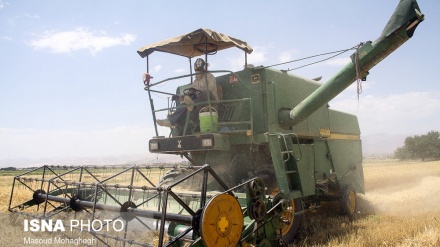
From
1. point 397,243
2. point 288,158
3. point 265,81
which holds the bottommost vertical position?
point 397,243

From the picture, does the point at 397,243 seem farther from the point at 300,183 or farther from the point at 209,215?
the point at 209,215

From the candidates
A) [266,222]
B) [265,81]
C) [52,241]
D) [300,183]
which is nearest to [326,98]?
[265,81]

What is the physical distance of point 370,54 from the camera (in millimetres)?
5289

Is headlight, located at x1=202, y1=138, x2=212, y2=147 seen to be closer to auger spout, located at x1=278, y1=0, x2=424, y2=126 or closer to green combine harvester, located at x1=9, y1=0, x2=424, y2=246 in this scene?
green combine harvester, located at x1=9, y1=0, x2=424, y2=246

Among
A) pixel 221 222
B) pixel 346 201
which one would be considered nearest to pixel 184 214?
pixel 221 222

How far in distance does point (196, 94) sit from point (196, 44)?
0.93 meters

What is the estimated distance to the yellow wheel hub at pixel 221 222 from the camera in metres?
3.36

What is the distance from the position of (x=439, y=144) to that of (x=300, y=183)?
54.4m

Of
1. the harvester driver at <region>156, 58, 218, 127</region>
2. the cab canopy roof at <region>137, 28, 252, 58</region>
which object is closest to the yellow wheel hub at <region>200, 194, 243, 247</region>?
the harvester driver at <region>156, 58, 218, 127</region>

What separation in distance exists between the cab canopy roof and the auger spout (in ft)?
4.77

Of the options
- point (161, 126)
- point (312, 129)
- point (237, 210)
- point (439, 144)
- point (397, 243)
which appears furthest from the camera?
point (439, 144)

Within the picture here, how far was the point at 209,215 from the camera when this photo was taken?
11.2ft

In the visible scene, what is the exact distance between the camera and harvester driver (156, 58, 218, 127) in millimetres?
6070

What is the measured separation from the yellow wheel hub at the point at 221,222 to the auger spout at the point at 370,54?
2596 millimetres
